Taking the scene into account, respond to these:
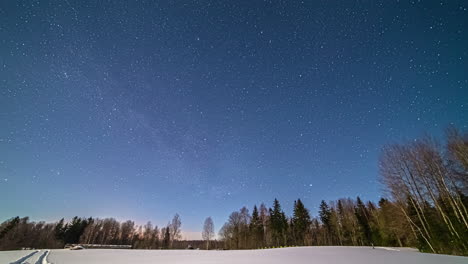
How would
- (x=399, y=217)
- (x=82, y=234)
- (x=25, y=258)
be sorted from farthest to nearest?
(x=82, y=234)
(x=399, y=217)
(x=25, y=258)

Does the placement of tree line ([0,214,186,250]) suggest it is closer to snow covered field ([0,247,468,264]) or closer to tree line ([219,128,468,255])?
tree line ([219,128,468,255])

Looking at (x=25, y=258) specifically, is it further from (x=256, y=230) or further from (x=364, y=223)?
(x=364, y=223)

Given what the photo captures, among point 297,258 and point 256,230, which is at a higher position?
point 256,230

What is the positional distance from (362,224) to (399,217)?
20.6m

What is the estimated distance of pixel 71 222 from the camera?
69312mm

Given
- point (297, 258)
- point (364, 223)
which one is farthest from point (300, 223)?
point (297, 258)


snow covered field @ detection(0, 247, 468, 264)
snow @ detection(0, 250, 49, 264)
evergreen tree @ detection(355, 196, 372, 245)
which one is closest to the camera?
snow covered field @ detection(0, 247, 468, 264)

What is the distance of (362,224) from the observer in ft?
135

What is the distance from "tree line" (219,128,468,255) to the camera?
16.3 meters

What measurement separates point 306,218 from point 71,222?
256 ft

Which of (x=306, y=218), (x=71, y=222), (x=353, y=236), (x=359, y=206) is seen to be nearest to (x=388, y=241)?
(x=353, y=236)

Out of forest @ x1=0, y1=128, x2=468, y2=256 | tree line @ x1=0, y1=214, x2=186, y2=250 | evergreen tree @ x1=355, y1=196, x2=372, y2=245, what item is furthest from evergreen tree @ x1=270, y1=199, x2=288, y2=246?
tree line @ x1=0, y1=214, x2=186, y2=250

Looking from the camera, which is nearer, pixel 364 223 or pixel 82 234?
pixel 364 223

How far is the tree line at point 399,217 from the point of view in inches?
642
